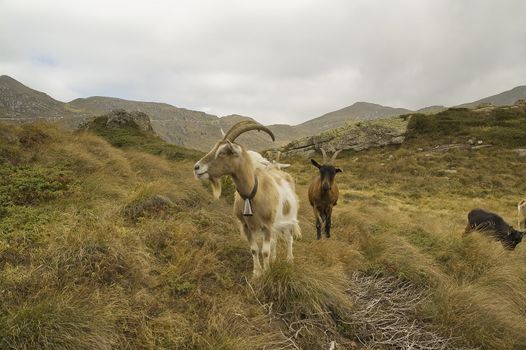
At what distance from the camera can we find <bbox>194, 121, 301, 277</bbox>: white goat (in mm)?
6090

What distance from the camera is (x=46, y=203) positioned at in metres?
7.85

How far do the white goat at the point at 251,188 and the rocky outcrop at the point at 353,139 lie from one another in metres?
34.1

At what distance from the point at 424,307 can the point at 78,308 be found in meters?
5.19

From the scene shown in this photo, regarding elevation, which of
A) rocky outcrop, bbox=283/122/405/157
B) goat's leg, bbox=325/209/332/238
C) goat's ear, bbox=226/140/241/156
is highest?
rocky outcrop, bbox=283/122/405/157

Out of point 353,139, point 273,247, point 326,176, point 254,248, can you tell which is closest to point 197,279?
point 254,248

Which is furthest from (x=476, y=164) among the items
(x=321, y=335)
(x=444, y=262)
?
(x=321, y=335)

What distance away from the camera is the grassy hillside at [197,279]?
13.7 ft

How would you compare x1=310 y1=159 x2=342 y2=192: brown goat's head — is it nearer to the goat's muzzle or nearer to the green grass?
the goat's muzzle

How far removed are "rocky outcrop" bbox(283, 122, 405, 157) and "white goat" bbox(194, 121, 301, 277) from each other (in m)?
34.1

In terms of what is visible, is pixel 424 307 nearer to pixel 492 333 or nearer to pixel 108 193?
pixel 492 333

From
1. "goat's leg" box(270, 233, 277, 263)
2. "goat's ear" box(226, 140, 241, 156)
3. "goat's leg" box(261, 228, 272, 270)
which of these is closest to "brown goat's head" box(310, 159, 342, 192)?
"goat's leg" box(270, 233, 277, 263)

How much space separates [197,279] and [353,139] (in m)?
37.3

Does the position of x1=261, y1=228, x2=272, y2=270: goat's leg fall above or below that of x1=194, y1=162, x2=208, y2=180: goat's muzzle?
below

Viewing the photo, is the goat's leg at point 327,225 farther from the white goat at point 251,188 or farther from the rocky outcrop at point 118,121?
the rocky outcrop at point 118,121
